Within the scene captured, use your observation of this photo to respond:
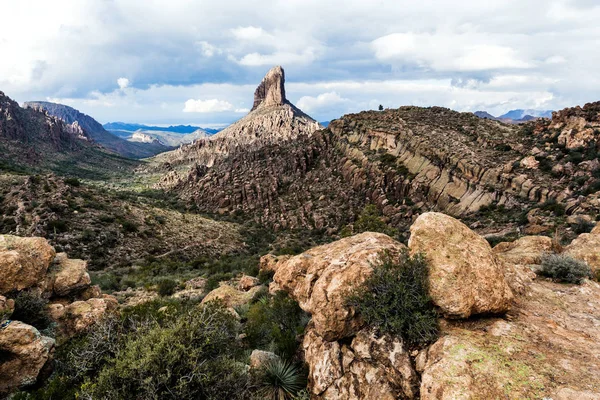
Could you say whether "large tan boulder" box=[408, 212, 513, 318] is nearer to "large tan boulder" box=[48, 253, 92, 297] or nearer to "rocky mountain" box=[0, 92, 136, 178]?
"large tan boulder" box=[48, 253, 92, 297]

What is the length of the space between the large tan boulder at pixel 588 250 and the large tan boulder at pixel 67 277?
60.6 ft

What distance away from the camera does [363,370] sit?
541cm

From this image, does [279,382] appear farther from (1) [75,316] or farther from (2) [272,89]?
(2) [272,89]

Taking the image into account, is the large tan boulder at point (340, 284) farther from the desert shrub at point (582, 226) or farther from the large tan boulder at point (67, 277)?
the desert shrub at point (582, 226)

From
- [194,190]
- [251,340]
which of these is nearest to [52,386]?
[251,340]

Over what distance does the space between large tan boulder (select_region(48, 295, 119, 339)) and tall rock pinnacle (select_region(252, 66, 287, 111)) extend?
169 m

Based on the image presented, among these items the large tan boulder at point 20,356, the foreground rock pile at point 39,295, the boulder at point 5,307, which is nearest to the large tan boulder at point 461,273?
the large tan boulder at point 20,356

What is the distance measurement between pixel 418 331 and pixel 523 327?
224cm

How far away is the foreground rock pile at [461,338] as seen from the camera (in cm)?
430

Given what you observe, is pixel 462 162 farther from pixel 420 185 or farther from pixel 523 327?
pixel 523 327

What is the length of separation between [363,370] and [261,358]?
2.70 metres

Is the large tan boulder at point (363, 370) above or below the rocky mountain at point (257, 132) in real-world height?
below

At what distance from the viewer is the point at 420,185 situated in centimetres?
3197

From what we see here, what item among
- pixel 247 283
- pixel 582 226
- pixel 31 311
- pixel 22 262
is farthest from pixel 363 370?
pixel 582 226
